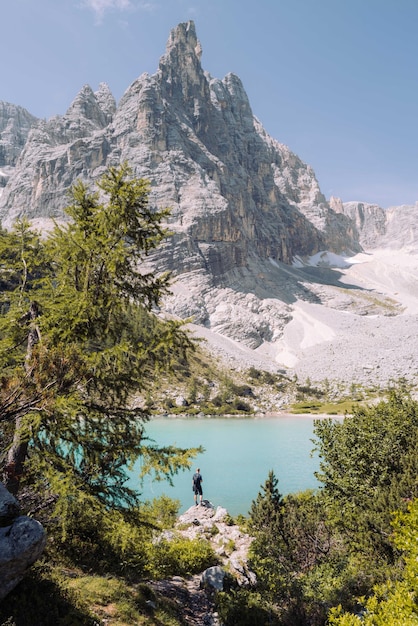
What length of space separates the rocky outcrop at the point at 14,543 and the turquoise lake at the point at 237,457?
2001mm

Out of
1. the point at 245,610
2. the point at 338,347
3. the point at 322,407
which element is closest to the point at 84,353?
the point at 245,610

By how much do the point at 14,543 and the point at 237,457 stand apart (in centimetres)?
3123

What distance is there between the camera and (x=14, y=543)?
5258 millimetres

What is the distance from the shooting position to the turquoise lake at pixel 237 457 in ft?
75.3

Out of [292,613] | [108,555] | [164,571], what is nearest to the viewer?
[292,613]

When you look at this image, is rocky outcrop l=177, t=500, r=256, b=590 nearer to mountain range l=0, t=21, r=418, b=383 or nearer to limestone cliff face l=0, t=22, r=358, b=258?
mountain range l=0, t=21, r=418, b=383

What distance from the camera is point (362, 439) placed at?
1078 cm

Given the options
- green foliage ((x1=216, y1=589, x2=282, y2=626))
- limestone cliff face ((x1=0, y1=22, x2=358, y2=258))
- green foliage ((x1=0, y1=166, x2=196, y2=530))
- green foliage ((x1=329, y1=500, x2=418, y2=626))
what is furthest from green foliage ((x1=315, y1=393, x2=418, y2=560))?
limestone cliff face ((x1=0, y1=22, x2=358, y2=258))

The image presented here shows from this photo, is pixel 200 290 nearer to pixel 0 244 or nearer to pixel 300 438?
pixel 300 438

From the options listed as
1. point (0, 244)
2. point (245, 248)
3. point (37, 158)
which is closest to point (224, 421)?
point (0, 244)

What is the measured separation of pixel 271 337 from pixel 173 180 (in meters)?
82.1

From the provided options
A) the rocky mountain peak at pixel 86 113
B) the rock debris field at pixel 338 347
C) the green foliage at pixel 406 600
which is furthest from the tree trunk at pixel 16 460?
the rocky mountain peak at pixel 86 113

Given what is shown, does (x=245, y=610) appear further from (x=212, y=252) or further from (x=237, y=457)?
(x=212, y=252)

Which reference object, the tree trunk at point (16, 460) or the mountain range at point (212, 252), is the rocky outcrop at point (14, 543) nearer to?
the tree trunk at point (16, 460)
